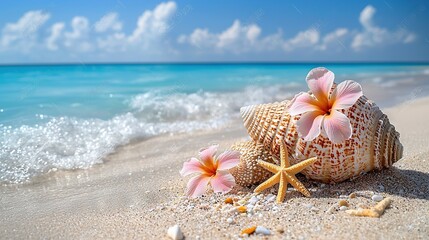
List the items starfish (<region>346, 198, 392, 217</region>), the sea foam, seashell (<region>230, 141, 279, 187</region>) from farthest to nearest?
the sea foam, seashell (<region>230, 141, 279, 187</region>), starfish (<region>346, 198, 392, 217</region>)

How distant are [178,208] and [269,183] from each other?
0.78 meters

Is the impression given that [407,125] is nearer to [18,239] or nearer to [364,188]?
[364,188]

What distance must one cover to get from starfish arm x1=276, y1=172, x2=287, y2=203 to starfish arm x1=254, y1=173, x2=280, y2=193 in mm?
34

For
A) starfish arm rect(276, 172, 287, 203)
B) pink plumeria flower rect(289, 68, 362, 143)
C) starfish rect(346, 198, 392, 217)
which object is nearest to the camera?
starfish rect(346, 198, 392, 217)

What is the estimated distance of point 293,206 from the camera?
3088mm

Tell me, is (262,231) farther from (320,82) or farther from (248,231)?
(320,82)

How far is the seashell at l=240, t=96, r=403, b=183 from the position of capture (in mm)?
3195

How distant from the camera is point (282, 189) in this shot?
3213 millimetres

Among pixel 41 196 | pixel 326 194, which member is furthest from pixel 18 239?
pixel 326 194

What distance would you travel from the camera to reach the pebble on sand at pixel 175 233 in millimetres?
2686

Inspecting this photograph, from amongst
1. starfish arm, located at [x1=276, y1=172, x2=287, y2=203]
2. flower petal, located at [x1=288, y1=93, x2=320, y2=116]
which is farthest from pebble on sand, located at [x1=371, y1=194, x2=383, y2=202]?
flower petal, located at [x1=288, y1=93, x2=320, y2=116]

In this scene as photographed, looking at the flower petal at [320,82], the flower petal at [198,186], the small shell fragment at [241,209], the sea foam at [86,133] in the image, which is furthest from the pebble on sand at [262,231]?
the sea foam at [86,133]

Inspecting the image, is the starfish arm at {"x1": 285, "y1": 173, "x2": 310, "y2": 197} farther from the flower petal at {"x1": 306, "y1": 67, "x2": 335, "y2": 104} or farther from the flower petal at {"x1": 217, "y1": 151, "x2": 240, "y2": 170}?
the flower petal at {"x1": 306, "y1": 67, "x2": 335, "y2": 104}

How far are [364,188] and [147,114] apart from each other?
6706 millimetres
